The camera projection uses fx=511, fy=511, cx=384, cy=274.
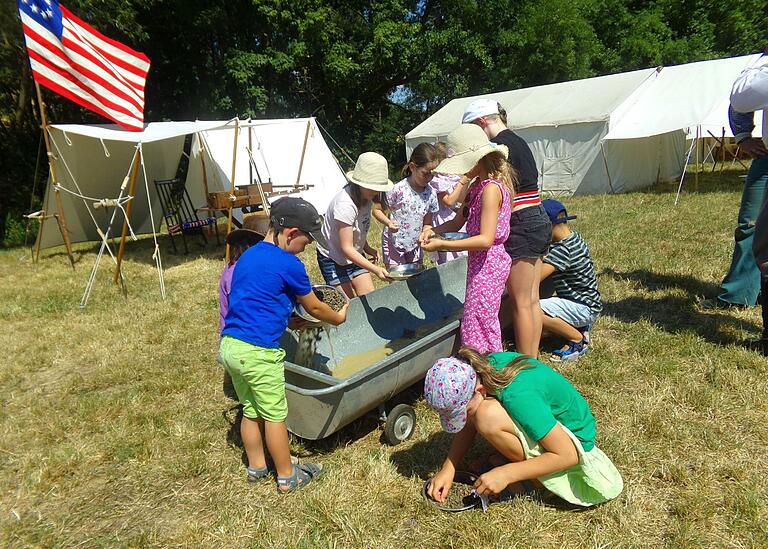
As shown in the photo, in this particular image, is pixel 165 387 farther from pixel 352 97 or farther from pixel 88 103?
pixel 352 97

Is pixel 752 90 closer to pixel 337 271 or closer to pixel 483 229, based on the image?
pixel 483 229

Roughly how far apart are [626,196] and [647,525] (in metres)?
10.7

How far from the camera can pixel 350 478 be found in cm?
272

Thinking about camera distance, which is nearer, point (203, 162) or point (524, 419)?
point (524, 419)

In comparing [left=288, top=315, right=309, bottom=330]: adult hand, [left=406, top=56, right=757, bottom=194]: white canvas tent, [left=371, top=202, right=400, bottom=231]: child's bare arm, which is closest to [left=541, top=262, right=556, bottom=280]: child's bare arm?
[left=371, top=202, right=400, bottom=231]: child's bare arm

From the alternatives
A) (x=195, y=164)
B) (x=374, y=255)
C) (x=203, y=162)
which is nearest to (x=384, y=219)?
(x=374, y=255)

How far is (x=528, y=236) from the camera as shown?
3.03 meters

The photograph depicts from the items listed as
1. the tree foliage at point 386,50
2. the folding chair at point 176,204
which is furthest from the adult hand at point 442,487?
the tree foliage at point 386,50

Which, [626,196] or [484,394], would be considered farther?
[626,196]

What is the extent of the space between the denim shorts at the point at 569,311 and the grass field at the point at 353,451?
0.90 feet

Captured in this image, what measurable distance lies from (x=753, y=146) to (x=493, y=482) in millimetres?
3132

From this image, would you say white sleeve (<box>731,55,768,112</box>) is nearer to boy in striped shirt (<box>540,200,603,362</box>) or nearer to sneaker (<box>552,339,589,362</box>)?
boy in striped shirt (<box>540,200,603,362</box>)

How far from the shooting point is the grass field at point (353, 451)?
90.7 inches

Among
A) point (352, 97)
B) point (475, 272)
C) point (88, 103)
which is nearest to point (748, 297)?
point (475, 272)
